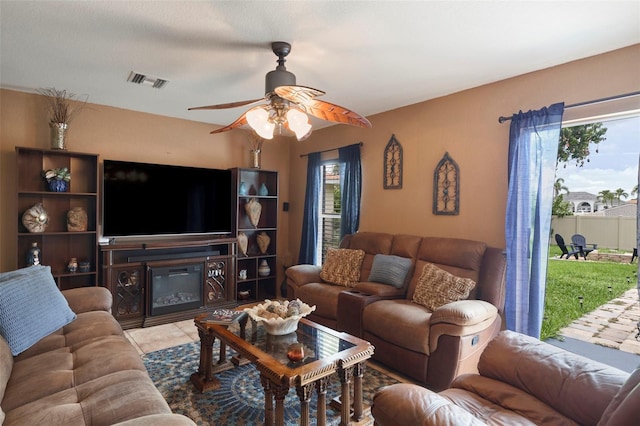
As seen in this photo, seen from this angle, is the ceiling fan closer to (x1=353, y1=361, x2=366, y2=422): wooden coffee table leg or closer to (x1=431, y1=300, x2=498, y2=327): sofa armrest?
(x1=431, y1=300, x2=498, y2=327): sofa armrest

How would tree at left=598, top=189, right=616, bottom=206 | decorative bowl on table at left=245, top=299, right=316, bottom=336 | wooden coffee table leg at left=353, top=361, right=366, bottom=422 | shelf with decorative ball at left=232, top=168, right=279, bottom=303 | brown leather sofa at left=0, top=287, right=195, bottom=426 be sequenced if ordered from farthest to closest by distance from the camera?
shelf with decorative ball at left=232, top=168, right=279, bottom=303 → tree at left=598, top=189, right=616, bottom=206 → decorative bowl on table at left=245, top=299, right=316, bottom=336 → wooden coffee table leg at left=353, top=361, right=366, bottom=422 → brown leather sofa at left=0, top=287, right=195, bottom=426

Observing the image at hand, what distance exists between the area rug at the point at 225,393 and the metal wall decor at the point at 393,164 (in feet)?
6.61

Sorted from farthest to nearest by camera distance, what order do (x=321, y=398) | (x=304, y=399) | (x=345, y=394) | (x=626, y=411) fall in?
(x=345, y=394) < (x=321, y=398) < (x=304, y=399) < (x=626, y=411)

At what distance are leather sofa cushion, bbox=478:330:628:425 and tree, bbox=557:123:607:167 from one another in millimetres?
1911

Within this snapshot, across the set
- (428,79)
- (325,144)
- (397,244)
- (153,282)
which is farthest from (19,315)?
(325,144)

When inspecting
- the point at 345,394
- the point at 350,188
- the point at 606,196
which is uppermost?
the point at 350,188

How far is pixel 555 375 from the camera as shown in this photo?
58.4 inches

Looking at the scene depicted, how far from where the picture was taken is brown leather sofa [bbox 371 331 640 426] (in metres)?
1.25

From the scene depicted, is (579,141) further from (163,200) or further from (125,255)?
(125,255)

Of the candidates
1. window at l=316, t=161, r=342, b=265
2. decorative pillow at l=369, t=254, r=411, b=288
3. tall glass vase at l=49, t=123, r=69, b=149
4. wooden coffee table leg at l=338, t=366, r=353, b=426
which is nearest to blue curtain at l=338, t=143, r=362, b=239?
window at l=316, t=161, r=342, b=265

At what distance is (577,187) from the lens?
2.87m

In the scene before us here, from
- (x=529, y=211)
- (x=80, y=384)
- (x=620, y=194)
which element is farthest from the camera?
(x=529, y=211)

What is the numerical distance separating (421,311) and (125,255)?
3313 millimetres

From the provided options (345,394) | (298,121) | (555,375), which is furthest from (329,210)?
(555,375)
